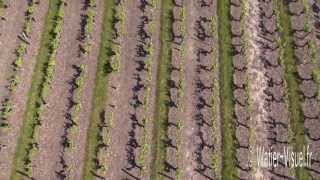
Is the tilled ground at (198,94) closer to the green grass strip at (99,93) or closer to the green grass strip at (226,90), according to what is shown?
the green grass strip at (226,90)

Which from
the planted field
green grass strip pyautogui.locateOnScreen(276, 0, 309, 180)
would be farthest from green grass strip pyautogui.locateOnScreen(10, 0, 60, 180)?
green grass strip pyautogui.locateOnScreen(276, 0, 309, 180)

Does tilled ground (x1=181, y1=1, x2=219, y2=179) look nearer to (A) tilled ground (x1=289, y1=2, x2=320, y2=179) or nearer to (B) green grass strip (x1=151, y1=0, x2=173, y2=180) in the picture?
(B) green grass strip (x1=151, y1=0, x2=173, y2=180)

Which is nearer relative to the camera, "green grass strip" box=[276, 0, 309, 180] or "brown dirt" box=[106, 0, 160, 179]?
"brown dirt" box=[106, 0, 160, 179]

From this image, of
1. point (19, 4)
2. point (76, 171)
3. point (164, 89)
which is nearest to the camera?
point (76, 171)

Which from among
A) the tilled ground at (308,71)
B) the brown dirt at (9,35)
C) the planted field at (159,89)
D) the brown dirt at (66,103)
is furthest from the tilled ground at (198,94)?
the brown dirt at (9,35)

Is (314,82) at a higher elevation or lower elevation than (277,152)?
higher

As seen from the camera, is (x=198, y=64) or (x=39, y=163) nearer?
Answer: (x=39, y=163)

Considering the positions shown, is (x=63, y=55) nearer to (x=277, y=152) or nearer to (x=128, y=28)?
(x=128, y=28)

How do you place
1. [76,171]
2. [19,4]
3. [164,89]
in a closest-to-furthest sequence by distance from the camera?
[76,171] < [164,89] < [19,4]

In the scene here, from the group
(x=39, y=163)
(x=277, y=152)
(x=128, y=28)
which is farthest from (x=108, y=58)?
(x=277, y=152)
